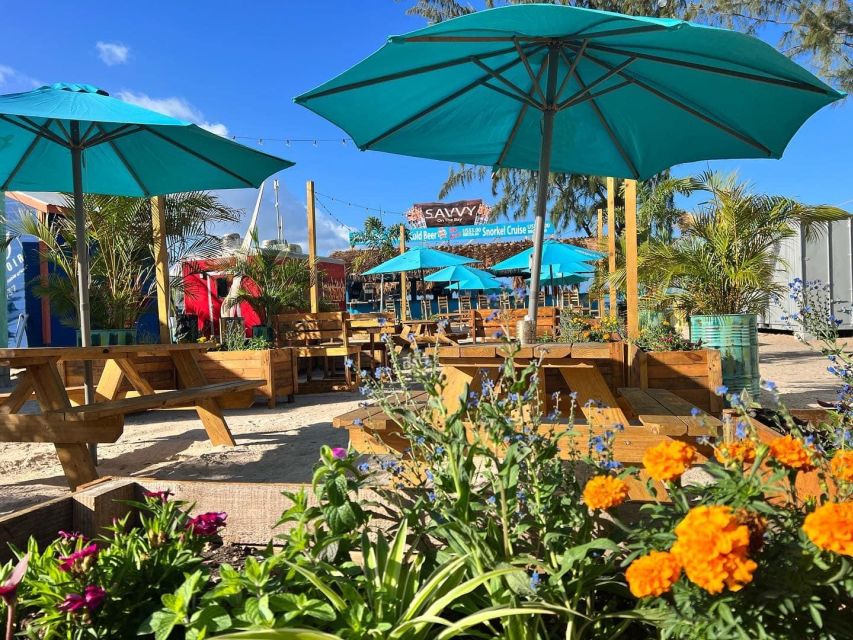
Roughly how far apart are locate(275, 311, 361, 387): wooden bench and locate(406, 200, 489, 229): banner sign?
16103mm

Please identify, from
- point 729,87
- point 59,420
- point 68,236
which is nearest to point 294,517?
point 59,420

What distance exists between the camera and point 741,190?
6375mm

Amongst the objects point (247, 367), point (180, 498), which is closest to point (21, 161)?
point (247, 367)

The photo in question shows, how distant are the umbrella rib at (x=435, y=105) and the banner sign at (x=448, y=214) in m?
19.5

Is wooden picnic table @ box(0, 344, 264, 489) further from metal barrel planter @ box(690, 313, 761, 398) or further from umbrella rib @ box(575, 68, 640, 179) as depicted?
metal barrel planter @ box(690, 313, 761, 398)

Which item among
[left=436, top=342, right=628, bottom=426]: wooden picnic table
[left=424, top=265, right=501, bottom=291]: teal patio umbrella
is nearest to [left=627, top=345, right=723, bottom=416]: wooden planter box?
[left=436, top=342, right=628, bottom=426]: wooden picnic table

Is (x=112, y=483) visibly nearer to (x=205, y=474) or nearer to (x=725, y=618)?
(x=725, y=618)

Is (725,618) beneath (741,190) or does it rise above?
beneath

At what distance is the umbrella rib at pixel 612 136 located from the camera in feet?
11.9

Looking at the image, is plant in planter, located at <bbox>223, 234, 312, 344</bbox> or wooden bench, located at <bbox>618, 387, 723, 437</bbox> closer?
wooden bench, located at <bbox>618, 387, 723, 437</bbox>

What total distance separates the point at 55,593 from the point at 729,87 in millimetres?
3632

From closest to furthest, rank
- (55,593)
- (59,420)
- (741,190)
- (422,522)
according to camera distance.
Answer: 1. (55,593)
2. (422,522)
3. (59,420)
4. (741,190)

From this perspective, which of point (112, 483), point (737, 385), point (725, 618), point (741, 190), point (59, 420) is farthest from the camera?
point (741, 190)

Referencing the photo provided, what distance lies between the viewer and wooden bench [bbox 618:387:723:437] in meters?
1.90
